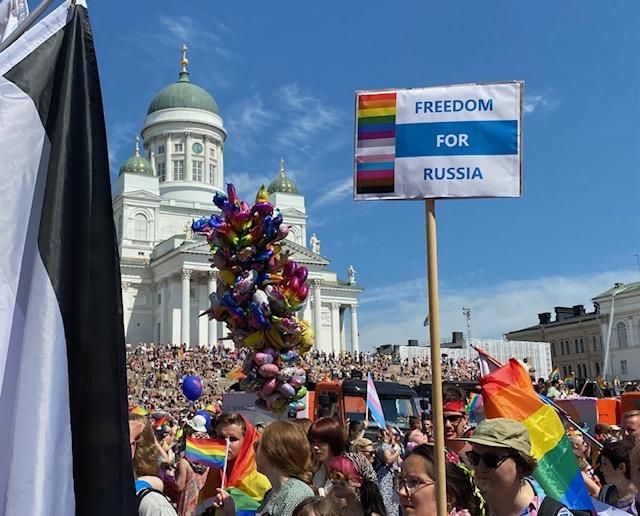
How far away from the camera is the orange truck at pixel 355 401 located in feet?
54.4

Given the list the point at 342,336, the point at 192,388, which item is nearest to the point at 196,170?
the point at 342,336

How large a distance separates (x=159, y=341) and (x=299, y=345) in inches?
2183

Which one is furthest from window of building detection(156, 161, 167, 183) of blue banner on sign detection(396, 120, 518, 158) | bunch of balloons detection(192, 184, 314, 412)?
blue banner on sign detection(396, 120, 518, 158)

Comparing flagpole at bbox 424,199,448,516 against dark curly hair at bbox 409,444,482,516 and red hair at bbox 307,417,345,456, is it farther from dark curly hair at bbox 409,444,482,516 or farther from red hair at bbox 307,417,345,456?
red hair at bbox 307,417,345,456

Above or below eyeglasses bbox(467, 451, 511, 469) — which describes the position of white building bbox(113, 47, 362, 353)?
above

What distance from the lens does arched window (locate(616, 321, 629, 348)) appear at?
282ft

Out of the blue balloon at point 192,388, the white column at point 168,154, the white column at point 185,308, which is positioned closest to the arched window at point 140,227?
the white column at point 168,154

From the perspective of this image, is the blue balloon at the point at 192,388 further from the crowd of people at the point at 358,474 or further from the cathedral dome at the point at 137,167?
the cathedral dome at the point at 137,167

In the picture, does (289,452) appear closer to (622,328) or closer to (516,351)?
(516,351)

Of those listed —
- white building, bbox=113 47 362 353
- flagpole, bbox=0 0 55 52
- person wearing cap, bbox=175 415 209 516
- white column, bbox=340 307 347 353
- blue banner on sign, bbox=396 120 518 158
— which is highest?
white building, bbox=113 47 362 353

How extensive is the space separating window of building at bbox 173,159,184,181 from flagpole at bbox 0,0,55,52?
7410cm

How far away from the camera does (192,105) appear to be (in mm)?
78438

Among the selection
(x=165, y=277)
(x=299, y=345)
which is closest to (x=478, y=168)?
(x=299, y=345)

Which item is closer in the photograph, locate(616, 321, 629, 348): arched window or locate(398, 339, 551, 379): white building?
locate(398, 339, 551, 379): white building
